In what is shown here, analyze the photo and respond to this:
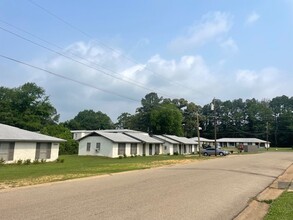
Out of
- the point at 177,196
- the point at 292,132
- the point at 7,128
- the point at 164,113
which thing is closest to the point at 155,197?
the point at 177,196

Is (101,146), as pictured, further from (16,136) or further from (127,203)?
(127,203)

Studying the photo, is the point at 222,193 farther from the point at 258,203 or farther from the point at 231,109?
the point at 231,109

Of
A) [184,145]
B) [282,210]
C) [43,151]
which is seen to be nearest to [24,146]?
[43,151]

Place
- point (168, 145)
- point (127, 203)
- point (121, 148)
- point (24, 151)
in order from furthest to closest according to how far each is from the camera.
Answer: point (168, 145), point (121, 148), point (24, 151), point (127, 203)

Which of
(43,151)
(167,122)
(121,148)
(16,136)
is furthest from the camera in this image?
(167,122)

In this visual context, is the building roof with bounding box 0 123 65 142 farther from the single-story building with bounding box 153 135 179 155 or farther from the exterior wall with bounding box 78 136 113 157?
the single-story building with bounding box 153 135 179 155

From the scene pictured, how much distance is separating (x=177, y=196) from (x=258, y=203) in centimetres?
284

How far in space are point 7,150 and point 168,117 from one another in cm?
7367

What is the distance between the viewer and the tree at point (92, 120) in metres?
146

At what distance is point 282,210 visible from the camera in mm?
10000

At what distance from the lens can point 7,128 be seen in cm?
3756

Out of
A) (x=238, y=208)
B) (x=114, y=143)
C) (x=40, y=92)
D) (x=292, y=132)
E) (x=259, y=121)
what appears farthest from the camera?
(x=259, y=121)

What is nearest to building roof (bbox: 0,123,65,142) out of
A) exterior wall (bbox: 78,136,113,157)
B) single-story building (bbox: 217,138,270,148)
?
exterior wall (bbox: 78,136,113,157)

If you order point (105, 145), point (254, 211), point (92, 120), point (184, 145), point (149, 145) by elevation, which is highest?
point (92, 120)
